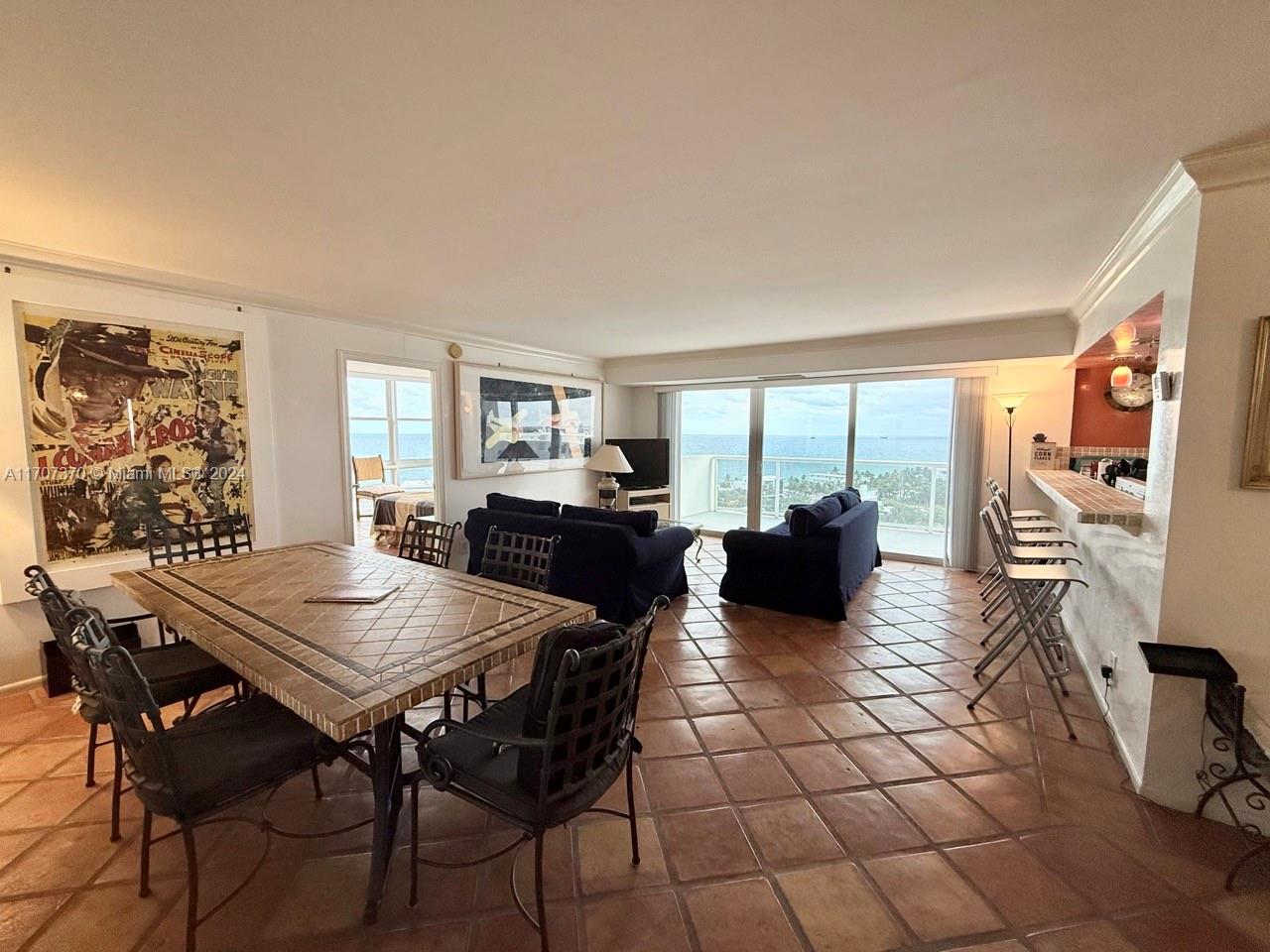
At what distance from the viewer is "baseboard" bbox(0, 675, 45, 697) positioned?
264cm

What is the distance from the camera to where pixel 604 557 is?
3.53 metres

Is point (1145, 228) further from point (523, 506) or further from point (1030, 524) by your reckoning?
point (523, 506)

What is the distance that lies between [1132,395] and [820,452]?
8.83 feet

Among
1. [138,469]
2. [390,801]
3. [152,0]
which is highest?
[152,0]

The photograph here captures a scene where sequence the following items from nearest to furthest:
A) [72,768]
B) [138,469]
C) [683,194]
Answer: [683,194] → [72,768] → [138,469]

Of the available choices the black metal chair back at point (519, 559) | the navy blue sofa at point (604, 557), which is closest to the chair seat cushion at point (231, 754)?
the black metal chair back at point (519, 559)

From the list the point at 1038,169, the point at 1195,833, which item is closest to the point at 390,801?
the point at 1195,833

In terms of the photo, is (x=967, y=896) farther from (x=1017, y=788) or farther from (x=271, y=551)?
(x=271, y=551)

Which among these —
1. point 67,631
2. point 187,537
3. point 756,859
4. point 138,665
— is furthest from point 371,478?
point 756,859

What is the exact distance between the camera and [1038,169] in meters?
1.75

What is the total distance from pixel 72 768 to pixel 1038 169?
4.38m

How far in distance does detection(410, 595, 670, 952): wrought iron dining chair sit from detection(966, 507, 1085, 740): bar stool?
6.51 ft

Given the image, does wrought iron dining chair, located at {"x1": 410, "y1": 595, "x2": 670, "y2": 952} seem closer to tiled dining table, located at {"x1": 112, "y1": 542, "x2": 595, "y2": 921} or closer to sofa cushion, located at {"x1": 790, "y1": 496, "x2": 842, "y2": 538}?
tiled dining table, located at {"x1": 112, "y1": 542, "x2": 595, "y2": 921}

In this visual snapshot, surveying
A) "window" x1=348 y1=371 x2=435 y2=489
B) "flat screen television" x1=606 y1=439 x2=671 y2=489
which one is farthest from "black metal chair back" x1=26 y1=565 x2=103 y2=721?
"flat screen television" x1=606 y1=439 x2=671 y2=489
